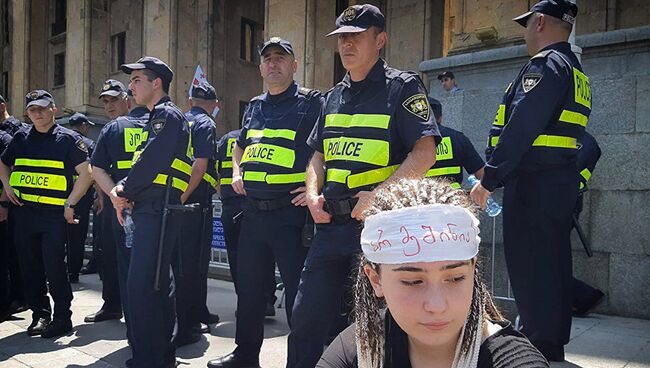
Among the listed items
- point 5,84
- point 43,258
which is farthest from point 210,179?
point 5,84

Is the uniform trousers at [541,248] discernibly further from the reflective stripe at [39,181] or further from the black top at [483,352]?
the reflective stripe at [39,181]

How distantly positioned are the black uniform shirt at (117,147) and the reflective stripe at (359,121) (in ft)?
5.95

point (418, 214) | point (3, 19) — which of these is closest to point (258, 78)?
point (3, 19)

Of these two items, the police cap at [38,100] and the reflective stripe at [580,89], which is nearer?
the reflective stripe at [580,89]

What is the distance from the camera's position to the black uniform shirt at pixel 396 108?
282 centimetres

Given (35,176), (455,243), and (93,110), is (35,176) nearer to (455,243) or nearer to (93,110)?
(455,243)

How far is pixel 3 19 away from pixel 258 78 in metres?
14.8

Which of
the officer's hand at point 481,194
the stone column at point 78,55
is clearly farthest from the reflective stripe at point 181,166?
the stone column at point 78,55

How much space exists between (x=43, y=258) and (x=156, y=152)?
2.16 meters

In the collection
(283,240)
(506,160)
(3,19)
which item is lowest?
(283,240)

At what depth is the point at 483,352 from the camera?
148 centimetres

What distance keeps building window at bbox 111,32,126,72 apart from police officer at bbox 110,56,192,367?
20.2 metres

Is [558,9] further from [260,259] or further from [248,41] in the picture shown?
[248,41]

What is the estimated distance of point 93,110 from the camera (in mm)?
20969
